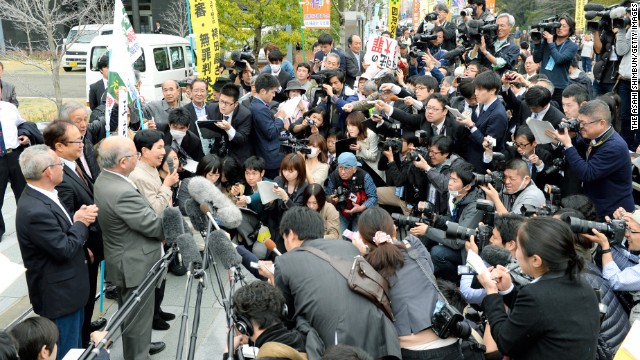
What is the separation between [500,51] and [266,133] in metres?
4.06

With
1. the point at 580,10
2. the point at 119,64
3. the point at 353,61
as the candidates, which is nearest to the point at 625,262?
the point at 119,64

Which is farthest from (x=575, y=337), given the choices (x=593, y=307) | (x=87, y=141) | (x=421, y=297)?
(x=87, y=141)

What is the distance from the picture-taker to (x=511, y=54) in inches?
332

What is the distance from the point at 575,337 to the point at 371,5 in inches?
769

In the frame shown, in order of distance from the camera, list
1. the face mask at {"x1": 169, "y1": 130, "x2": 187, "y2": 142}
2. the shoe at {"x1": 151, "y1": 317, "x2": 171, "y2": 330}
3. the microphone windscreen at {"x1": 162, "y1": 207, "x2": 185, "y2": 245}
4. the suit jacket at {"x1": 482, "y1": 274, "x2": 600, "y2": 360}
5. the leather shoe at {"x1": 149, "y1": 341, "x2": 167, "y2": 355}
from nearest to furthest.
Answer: the suit jacket at {"x1": 482, "y1": 274, "x2": 600, "y2": 360}, the microphone windscreen at {"x1": 162, "y1": 207, "x2": 185, "y2": 245}, the leather shoe at {"x1": 149, "y1": 341, "x2": 167, "y2": 355}, the shoe at {"x1": 151, "y1": 317, "x2": 171, "y2": 330}, the face mask at {"x1": 169, "y1": 130, "x2": 187, "y2": 142}

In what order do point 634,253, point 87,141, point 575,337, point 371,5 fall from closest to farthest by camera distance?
point 575,337
point 634,253
point 87,141
point 371,5

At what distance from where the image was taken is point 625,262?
3.85 metres

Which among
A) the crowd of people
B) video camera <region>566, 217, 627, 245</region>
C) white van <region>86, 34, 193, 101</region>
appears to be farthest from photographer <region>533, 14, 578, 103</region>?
white van <region>86, 34, 193, 101</region>

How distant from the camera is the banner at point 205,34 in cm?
738

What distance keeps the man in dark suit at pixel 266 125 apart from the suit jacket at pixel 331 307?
3.35 m

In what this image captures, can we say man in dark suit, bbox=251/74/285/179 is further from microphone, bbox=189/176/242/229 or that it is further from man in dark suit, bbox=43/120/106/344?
microphone, bbox=189/176/242/229

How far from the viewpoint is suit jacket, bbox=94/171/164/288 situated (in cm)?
393

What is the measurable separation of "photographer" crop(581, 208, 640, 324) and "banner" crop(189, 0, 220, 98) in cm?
540

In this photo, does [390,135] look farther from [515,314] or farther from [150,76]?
[150,76]
